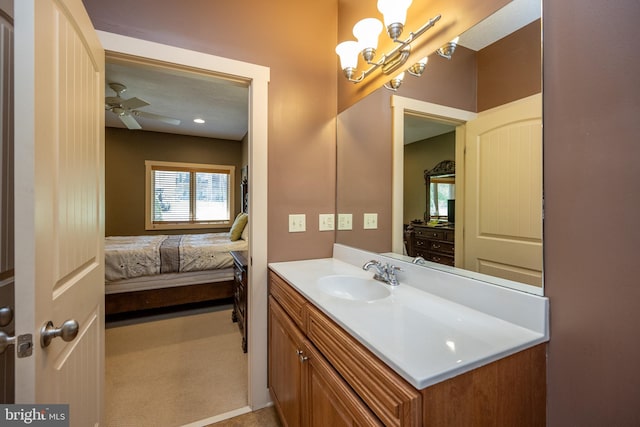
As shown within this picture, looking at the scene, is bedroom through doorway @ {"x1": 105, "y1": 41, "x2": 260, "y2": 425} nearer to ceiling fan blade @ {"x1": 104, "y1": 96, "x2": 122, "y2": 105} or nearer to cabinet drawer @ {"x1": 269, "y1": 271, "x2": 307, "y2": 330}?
ceiling fan blade @ {"x1": 104, "y1": 96, "x2": 122, "y2": 105}

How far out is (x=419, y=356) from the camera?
0.68 m

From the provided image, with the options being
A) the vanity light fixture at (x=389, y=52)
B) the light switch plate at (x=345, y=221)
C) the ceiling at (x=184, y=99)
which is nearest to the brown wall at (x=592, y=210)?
the vanity light fixture at (x=389, y=52)

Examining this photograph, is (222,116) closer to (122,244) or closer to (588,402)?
(122,244)

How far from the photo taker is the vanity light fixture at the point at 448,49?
1158mm

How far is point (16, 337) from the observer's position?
2.19 ft

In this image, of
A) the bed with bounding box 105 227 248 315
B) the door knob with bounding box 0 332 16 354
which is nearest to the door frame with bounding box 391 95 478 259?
the door knob with bounding box 0 332 16 354

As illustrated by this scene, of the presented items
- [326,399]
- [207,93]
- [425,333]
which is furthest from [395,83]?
[207,93]

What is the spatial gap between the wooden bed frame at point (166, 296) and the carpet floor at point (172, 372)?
8.0 inches

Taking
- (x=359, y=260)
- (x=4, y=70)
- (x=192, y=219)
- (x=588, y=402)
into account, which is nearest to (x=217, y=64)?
(x=4, y=70)

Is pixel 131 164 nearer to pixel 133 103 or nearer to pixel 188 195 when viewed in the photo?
pixel 188 195

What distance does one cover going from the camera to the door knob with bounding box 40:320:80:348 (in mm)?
729

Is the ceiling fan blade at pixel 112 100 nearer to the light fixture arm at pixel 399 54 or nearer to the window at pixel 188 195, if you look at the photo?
the window at pixel 188 195

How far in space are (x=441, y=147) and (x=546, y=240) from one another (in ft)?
2.05

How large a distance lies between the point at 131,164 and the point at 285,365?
5.03m
